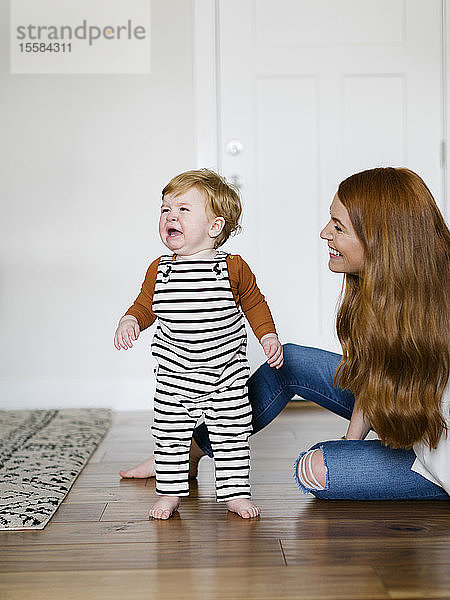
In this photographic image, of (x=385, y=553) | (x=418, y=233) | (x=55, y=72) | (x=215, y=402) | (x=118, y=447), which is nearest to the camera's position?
(x=385, y=553)

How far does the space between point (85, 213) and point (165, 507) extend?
1.94 m

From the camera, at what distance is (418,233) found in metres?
1.52

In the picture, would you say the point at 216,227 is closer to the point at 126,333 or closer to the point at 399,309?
the point at 126,333

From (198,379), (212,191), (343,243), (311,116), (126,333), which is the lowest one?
(198,379)

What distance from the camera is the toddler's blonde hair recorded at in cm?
171

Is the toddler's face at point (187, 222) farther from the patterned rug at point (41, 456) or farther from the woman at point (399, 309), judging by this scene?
the patterned rug at point (41, 456)

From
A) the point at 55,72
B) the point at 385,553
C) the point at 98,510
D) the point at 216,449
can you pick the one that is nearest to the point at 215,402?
the point at 216,449

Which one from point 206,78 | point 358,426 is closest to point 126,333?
point 358,426

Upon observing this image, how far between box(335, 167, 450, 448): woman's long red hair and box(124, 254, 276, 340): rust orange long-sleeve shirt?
264 mm

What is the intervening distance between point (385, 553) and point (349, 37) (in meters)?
2.51

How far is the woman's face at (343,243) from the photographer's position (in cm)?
159

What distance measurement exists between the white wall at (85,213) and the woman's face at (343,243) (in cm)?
180

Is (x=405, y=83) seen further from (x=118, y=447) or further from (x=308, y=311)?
(x=118, y=447)

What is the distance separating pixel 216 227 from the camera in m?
1.72
